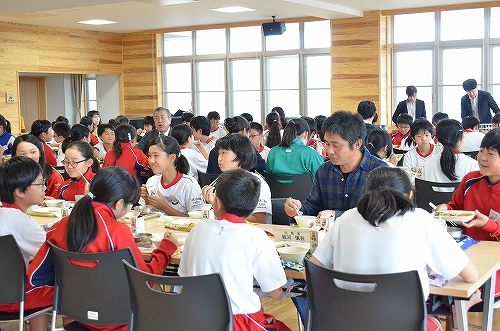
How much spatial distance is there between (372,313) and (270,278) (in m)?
0.43

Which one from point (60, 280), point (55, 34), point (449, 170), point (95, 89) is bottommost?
point (60, 280)

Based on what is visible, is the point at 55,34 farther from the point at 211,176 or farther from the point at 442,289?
the point at 442,289

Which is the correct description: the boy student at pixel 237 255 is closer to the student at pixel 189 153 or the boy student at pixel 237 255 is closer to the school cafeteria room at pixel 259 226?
the school cafeteria room at pixel 259 226

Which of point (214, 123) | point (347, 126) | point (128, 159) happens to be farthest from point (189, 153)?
point (214, 123)

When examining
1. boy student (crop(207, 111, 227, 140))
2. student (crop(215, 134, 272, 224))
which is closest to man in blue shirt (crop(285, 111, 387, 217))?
student (crop(215, 134, 272, 224))

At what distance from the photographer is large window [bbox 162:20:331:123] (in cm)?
1348

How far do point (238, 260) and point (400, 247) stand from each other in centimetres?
60

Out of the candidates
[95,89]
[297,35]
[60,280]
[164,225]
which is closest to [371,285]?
[60,280]

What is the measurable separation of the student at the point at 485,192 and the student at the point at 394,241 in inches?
Answer: 34.3

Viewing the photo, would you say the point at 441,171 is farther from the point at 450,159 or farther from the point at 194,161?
the point at 194,161

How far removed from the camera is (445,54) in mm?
12039

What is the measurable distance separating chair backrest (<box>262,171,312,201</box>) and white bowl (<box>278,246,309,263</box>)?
90.3 inches

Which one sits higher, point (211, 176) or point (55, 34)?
point (55, 34)

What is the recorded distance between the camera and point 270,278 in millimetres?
2506
